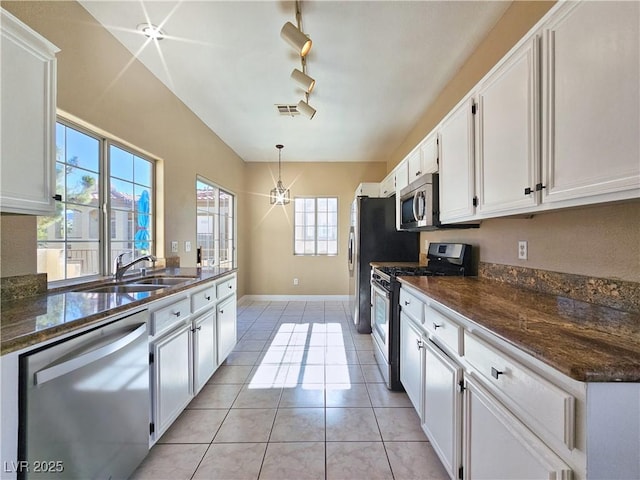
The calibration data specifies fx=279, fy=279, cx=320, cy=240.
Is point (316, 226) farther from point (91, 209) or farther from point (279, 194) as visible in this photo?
point (91, 209)

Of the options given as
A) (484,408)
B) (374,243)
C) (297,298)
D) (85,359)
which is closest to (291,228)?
(297,298)

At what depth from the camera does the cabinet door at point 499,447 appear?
76cm

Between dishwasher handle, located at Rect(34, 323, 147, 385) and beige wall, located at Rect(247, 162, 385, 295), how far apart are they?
4.25 metres

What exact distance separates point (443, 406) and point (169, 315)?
160 cm

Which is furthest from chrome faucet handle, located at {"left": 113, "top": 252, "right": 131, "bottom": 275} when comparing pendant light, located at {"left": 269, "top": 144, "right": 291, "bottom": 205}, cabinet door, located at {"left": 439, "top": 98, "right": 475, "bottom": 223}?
pendant light, located at {"left": 269, "top": 144, "right": 291, "bottom": 205}

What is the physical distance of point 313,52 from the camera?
2.27 meters

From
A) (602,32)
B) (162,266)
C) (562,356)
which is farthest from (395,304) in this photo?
(162,266)

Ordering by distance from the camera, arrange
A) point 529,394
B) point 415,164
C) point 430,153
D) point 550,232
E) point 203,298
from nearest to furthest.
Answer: point 529,394 < point 550,232 < point 203,298 < point 430,153 < point 415,164

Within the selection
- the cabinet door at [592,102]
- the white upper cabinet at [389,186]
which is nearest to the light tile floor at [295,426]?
the cabinet door at [592,102]

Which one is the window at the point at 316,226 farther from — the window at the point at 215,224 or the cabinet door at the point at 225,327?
the cabinet door at the point at 225,327

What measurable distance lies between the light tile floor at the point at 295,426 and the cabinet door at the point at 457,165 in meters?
1.48

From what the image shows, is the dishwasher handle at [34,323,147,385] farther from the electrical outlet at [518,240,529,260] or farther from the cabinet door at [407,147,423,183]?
the cabinet door at [407,147,423,183]

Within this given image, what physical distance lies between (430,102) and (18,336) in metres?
3.62

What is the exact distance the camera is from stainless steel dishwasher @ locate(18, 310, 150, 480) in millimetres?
906
